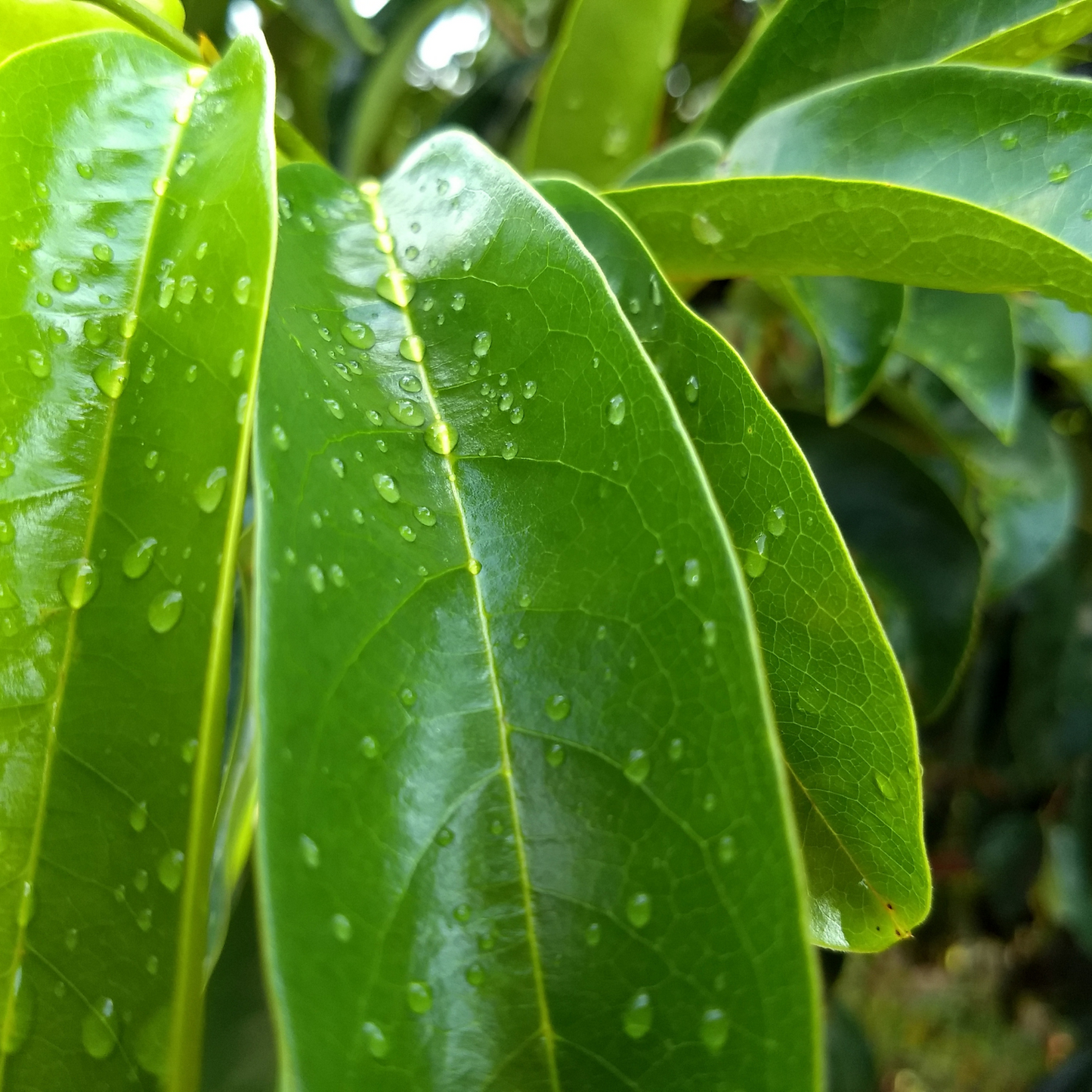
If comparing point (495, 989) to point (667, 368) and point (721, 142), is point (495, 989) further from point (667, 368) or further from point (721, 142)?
point (721, 142)

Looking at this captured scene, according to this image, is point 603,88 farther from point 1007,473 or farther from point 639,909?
point 639,909

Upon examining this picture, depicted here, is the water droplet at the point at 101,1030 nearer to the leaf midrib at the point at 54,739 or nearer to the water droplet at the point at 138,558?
the leaf midrib at the point at 54,739

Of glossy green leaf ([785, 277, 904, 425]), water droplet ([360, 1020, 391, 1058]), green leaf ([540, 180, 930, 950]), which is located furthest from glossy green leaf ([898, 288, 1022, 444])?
water droplet ([360, 1020, 391, 1058])

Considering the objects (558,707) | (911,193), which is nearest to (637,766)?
(558,707)

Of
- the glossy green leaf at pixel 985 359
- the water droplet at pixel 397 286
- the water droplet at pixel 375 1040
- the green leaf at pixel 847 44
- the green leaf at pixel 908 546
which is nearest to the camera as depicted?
the water droplet at pixel 375 1040

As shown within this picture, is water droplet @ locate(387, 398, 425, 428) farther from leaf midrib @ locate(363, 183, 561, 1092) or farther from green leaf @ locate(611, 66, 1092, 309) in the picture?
green leaf @ locate(611, 66, 1092, 309)

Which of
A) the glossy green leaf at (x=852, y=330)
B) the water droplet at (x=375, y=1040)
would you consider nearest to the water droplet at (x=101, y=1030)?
the water droplet at (x=375, y=1040)

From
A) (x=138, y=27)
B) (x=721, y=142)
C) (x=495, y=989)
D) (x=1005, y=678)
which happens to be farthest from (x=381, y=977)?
(x=1005, y=678)
